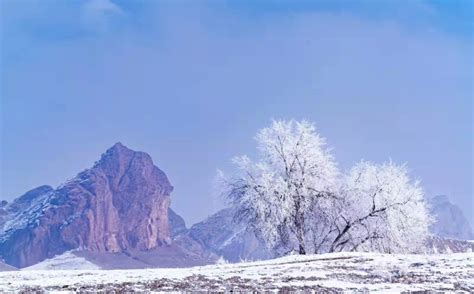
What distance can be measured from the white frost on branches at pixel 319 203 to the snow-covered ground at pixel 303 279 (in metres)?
26.0

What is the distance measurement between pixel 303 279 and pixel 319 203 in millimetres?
37129

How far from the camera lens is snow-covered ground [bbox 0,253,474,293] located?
30672 millimetres

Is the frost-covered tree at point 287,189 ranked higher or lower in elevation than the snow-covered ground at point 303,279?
higher

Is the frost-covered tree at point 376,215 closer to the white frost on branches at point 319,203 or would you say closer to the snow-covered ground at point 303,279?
the white frost on branches at point 319,203

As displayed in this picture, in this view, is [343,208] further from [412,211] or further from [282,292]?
[282,292]

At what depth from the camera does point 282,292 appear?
94.7 ft

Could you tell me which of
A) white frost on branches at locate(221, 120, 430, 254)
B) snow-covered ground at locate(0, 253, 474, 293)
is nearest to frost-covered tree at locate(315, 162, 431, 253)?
white frost on branches at locate(221, 120, 430, 254)

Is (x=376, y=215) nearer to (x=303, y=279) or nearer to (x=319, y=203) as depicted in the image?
(x=319, y=203)

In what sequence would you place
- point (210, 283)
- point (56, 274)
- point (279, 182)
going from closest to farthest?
1. point (210, 283)
2. point (56, 274)
3. point (279, 182)

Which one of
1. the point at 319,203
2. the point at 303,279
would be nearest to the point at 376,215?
the point at 319,203

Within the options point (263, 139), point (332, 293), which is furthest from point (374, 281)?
point (263, 139)

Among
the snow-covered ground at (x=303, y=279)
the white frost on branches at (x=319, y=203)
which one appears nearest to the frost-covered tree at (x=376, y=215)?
the white frost on branches at (x=319, y=203)

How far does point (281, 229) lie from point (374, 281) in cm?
3627

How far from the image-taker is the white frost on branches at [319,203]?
226ft
